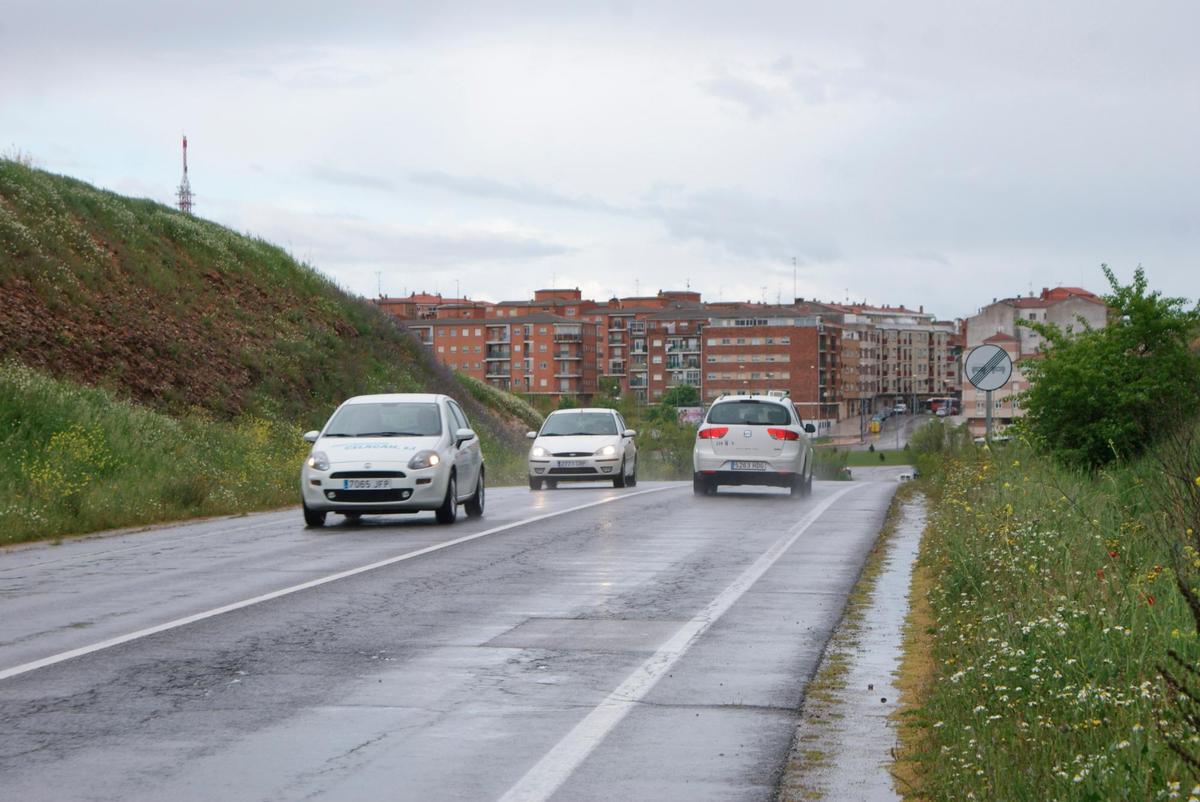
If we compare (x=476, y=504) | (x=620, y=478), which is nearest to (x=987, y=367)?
(x=476, y=504)

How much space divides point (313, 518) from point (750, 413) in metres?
9.86

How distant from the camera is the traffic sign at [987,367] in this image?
24.7 metres

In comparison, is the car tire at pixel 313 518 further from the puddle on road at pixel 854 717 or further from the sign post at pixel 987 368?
the sign post at pixel 987 368

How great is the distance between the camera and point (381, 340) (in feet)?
194

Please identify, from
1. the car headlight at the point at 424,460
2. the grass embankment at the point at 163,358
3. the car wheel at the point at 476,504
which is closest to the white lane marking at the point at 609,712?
the car headlight at the point at 424,460

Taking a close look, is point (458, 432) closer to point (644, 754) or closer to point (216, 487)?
point (216, 487)

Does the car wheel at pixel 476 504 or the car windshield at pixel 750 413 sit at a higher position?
the car windshield at pixel 750 413

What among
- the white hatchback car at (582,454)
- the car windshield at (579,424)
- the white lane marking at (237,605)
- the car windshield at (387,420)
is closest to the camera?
the white lane marking at (237,605)

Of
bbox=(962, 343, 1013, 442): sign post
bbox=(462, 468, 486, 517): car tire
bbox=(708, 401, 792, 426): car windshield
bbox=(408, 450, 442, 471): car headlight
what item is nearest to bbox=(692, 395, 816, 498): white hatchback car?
bbox=(708, 401, 792, 426): car windshield

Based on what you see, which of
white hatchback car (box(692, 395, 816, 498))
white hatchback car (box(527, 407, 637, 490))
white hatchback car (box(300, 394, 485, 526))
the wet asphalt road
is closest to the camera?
the wet asphalt road

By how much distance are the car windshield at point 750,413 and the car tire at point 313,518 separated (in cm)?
887

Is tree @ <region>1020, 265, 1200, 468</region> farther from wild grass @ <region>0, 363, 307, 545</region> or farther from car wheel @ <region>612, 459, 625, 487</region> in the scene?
wild grass @ <region>0, 363, 307, 545</region>

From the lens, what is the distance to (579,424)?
33625 millimetres

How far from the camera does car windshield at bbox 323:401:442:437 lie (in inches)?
846
